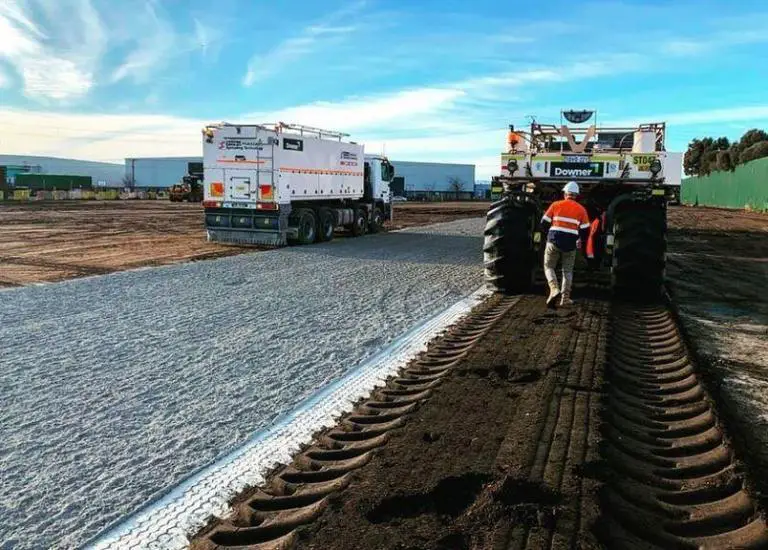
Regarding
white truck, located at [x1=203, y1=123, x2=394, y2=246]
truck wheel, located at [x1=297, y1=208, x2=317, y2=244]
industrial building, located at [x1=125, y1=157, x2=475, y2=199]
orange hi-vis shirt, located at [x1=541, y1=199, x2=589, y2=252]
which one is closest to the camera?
orange hi-vis shirt, located at [x1=541, y1=199, x2=589, y2=252]

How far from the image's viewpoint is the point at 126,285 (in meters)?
11.5

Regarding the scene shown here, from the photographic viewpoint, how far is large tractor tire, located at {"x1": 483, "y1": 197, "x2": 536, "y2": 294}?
10.5 m

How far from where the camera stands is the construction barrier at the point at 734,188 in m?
42.7

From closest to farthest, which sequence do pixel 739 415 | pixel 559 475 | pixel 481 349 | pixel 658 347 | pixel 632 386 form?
1. pixel 559 475
2. pixel 739 415
3. pixel 632 386
4. pixel 481 349
5. pixel 658 347

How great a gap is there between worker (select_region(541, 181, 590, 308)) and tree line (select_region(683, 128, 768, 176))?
118 feet

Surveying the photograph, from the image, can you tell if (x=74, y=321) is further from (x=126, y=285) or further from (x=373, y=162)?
(x=373, y=162)

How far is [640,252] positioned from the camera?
32.5ft

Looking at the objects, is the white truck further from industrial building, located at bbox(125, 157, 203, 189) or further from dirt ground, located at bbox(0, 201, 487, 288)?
industrial building, located at bbox(125, 157, 203, 189)

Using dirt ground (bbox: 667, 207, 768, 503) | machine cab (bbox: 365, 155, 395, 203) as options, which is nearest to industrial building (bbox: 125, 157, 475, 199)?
machine cab (bbox: 365, 155, 395, 203)

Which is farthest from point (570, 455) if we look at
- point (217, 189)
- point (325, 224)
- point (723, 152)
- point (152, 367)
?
point (723, 152)

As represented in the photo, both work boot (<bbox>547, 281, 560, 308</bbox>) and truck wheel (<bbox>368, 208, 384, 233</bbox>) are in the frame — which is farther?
truck wheel (<bbox>368, 208, 384, 233</bbox>)

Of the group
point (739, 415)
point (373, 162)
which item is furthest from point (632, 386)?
point (373, 162)

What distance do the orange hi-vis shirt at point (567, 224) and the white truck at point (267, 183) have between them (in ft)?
37.5

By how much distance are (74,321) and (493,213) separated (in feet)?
21.0
